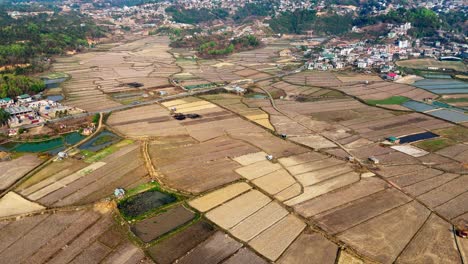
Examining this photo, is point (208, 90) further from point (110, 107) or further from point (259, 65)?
point (259, 65)

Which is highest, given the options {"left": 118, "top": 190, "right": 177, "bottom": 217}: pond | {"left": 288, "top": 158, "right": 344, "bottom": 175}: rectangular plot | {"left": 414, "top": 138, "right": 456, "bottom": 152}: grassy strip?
{"left": 414, "top": 138, "right": 456, "bottom": 152}: grassy strip

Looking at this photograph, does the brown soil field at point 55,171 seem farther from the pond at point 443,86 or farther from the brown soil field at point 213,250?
the pond at point 443,86

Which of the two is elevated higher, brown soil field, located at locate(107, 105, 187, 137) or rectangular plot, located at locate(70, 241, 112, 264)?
rectangular plot, located at locate(70, 241, 112, 264)

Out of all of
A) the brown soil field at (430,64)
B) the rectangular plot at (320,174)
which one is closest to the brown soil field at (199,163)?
the rectangular plot at (320,174)

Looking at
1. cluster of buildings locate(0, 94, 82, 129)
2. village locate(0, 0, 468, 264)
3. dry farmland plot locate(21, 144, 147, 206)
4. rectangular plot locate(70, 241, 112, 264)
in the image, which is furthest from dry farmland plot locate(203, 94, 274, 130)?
rectangular plot locate(70, 241, 112, 264)

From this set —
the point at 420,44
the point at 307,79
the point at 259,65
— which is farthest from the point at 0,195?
the point at 420,44

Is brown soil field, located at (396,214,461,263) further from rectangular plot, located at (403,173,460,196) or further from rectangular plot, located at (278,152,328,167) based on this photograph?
rectangular plot, located at (278,152,328,167)

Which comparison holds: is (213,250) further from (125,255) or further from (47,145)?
(47,145)
